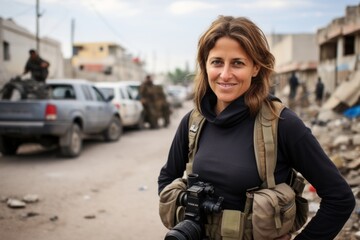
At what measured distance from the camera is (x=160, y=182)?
6.41 feet

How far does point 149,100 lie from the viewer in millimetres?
12969

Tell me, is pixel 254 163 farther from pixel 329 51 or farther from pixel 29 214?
pixel 329 51

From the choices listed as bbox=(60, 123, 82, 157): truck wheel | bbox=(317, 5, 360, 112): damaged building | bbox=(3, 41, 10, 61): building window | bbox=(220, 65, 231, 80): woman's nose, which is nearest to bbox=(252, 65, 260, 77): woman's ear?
bbox=(220, 65, 231, 80): woman's nose

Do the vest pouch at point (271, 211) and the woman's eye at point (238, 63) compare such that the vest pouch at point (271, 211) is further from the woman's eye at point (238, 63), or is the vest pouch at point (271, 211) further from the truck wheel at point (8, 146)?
the truck wheel at point (8, 146)

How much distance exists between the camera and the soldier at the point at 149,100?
12766 mm

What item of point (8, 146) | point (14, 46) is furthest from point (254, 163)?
point (14, 46)

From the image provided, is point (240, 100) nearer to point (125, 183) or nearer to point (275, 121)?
point (275, 121)

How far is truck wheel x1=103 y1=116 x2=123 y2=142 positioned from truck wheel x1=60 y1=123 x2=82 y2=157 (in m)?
2.17

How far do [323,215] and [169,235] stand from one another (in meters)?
0.65

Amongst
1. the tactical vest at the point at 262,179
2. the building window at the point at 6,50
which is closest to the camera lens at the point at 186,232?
the tactical vest at the point at 262,179

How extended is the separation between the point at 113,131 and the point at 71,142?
2.92 meters

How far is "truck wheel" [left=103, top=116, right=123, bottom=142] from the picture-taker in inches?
400

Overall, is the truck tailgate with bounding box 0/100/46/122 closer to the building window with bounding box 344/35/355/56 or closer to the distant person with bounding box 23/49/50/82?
the distant person with bounding box 23/49/50/82

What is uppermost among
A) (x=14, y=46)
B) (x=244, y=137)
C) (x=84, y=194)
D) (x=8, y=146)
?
(x=14, y=46)
